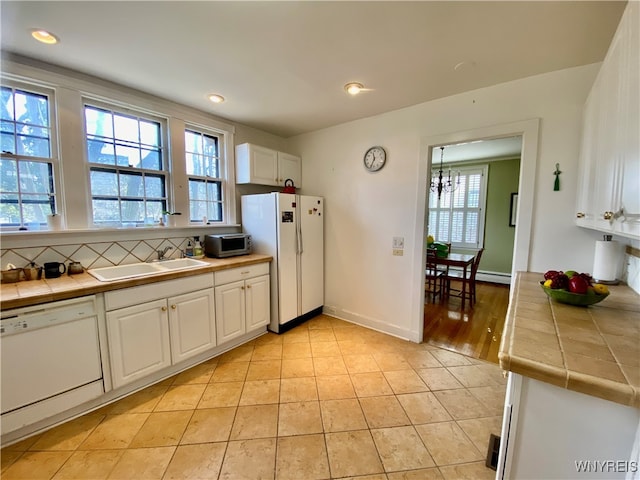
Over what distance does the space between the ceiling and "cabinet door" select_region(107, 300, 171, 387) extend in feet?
6.05

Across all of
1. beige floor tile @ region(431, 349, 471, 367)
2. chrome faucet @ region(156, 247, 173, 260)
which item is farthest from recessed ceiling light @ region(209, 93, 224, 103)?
beige floor tile @ region(431, 349, 471, 367)

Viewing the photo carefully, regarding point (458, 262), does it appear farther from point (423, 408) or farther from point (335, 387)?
point (335, 387)

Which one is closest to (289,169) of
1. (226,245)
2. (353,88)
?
(226,245)

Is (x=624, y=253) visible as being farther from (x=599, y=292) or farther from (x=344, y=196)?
(x=344, y=196)

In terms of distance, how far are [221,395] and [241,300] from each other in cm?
91

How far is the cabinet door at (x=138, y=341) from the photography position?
76.4 inches

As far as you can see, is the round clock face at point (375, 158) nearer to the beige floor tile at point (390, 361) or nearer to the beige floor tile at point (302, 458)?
the beige floor tile at point (390, 361)

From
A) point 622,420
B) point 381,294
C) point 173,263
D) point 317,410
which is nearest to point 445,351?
point 381,294

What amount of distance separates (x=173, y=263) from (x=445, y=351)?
2.94 metres

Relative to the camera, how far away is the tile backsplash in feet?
6.49

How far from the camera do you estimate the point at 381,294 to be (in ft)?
10.5

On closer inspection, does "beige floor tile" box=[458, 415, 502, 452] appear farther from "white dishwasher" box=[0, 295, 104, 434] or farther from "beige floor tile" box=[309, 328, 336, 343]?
"white dishwasher" box=[0, 295, 104, 434]

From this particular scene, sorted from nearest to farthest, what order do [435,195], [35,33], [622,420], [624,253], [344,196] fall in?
[622,420]
[35,33]
[624,253]
[344,196]
[435,195]

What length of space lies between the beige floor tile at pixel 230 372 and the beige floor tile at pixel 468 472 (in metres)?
1.60
